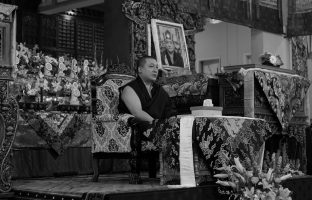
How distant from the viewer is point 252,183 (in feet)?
11.4

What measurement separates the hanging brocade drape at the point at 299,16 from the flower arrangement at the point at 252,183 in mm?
4511

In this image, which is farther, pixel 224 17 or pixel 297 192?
pixel 224 17

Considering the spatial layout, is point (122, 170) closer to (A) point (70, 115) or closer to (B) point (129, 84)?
(A) point (70, 115)

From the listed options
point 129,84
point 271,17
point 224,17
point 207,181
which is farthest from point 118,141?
point 271,17

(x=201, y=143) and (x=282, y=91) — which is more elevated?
(x=282, y=91)

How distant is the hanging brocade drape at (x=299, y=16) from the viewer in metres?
7.64

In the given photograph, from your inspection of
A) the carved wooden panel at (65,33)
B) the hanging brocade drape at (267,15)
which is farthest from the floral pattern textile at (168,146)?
the carved wooden panel at (65,33)

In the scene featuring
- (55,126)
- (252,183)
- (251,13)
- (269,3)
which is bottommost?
(252,183)

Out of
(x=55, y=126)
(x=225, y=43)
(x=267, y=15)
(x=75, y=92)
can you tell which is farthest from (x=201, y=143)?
(x=225, y=43)

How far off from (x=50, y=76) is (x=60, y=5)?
3750 mm

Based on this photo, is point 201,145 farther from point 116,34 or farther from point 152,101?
point 116,34

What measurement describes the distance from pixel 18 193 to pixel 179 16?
13.3ft

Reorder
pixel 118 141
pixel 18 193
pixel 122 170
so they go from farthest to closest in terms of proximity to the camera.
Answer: pixel 122 170, pixel 118 141, pixel 18 193

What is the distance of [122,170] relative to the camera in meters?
5.86
